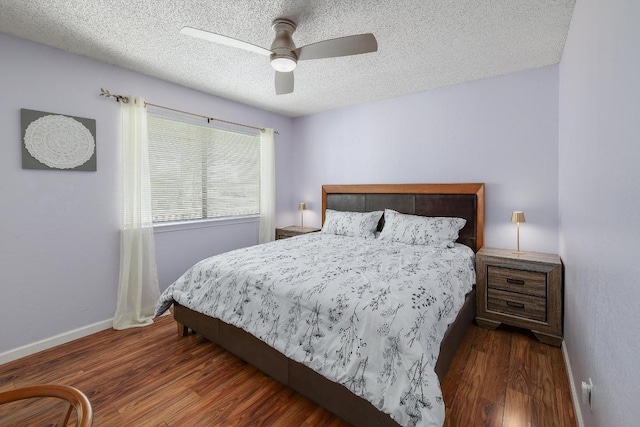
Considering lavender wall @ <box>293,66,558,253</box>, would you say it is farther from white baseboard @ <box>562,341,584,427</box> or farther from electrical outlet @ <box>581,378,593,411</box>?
electrical outlet @ <box>581,378,593,411</box>

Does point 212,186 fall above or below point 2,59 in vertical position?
below

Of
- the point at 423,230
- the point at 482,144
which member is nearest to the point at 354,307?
the point at 423,230

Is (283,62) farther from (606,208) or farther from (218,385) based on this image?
(218,385)

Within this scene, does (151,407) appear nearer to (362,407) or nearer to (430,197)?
(362,407)

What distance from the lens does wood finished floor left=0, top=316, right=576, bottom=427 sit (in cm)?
159

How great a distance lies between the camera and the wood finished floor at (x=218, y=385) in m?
1.59

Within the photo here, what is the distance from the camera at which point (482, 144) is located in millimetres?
3045

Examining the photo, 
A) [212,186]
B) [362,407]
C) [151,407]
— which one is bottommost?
[151,407]

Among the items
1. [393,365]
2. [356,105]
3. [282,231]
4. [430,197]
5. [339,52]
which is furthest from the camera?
[282,231]

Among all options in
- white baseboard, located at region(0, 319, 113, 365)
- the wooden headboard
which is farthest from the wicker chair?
the wooden headboard

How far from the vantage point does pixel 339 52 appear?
1.93 metres

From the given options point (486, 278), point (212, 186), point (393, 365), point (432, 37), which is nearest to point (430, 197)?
point (486, 278)

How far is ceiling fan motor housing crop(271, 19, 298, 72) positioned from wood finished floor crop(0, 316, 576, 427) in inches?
86.6

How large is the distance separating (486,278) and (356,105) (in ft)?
8.91
